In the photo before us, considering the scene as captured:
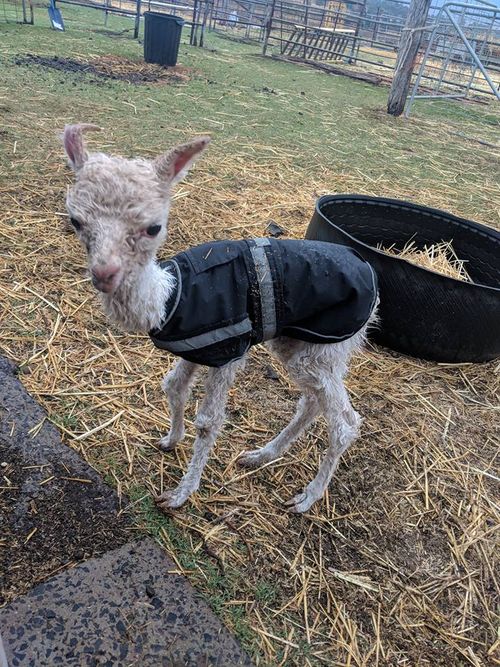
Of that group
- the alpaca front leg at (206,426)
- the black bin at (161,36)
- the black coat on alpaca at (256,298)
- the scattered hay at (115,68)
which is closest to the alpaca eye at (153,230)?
the black coat on alpaca at (256,298)

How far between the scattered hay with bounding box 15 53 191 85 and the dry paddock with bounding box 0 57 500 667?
21.1 ft

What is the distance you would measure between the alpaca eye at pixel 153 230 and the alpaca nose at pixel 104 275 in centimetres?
20

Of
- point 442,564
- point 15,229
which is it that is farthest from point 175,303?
point 15,229

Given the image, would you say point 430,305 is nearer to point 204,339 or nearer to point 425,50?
point 204,339

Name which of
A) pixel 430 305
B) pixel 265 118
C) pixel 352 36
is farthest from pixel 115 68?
pixel 352 36

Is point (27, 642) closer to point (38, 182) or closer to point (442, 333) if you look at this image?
point (442, 333)

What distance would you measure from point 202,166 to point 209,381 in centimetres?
469

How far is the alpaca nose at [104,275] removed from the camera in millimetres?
1707

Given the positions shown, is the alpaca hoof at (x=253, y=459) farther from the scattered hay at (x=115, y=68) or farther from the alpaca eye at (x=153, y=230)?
Result: the scattered hay at (x=115, y=68)

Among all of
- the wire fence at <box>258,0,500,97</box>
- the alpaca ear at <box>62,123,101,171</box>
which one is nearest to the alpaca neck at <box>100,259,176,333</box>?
the alpaca ear at <box>62,123,101,171</box>

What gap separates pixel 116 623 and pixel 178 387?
1.08 meters

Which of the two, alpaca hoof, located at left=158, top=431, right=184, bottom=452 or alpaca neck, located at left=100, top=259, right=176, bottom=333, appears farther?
alpaca hoof, located at left=158, top=431, right=184, bottom=452

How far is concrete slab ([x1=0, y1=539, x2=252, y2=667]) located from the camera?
1923mm

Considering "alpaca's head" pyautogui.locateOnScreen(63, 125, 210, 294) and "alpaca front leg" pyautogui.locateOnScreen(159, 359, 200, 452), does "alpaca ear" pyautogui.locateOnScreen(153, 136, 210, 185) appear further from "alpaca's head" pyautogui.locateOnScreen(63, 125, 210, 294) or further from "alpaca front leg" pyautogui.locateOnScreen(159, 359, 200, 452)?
"alpaca front leg" pyautogui.locateOnScreen(159, 359, 200, 452)
